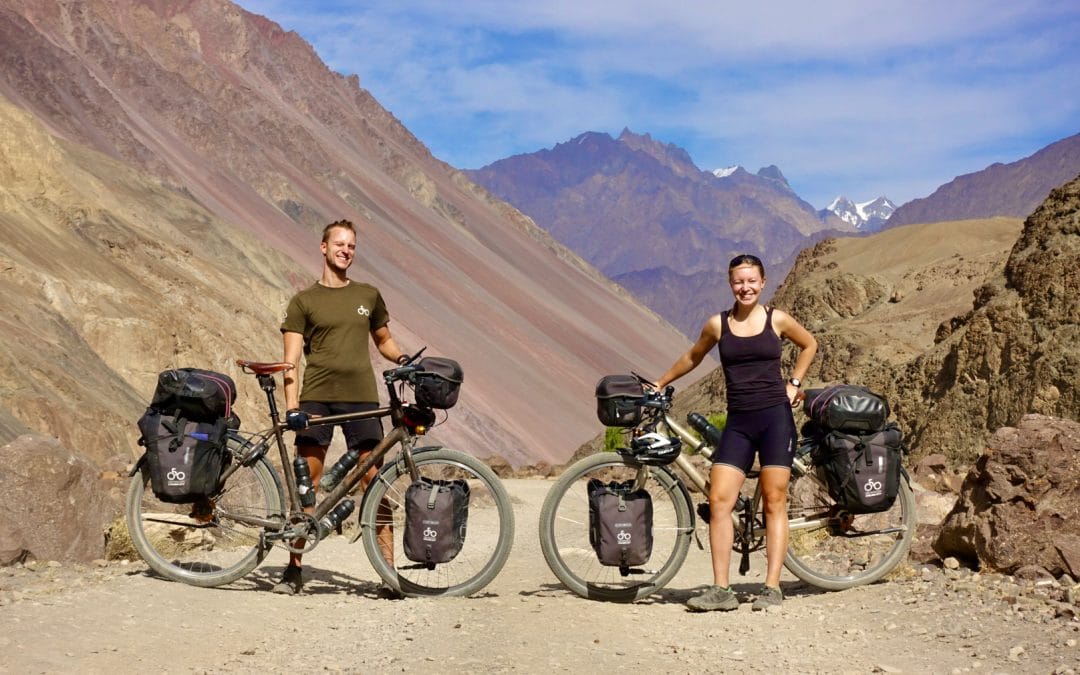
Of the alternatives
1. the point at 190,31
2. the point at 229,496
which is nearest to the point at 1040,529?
the point at 229,496

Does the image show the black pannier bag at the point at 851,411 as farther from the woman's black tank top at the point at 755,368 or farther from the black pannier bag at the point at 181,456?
the black pannier bag at the point at 181,456

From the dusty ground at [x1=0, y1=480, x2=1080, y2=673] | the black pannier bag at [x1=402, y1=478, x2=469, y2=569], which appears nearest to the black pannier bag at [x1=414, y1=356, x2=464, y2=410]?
the black pannier bag at [x1=402, y1=478, x2=469, y2=569]

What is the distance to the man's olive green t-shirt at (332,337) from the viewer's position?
6.14 m

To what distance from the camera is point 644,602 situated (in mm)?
6227

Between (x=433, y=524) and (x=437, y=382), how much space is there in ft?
2.48

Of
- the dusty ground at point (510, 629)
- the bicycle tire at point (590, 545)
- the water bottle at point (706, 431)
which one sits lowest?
the dusty ground at point (510, 629)

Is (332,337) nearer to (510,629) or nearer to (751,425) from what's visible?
(510,629)

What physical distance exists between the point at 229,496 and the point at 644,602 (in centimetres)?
235

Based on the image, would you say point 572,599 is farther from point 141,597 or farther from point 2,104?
point 2,104

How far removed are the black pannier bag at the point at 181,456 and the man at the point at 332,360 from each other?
46 cm

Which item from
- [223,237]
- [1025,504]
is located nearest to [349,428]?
[1025,504]

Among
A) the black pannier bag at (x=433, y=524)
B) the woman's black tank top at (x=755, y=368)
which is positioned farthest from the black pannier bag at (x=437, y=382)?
the woman's black tank top at (x=755, y=368)

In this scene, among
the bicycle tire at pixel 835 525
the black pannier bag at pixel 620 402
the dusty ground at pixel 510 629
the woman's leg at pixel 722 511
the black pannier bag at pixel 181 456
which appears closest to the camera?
the dusty ground at pixel 510 629

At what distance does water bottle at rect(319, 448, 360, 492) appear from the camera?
605cm
